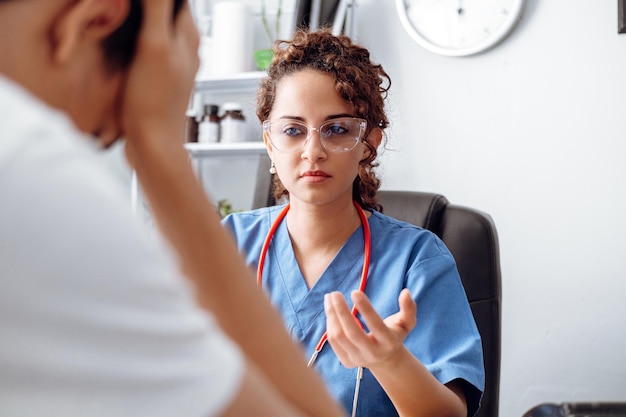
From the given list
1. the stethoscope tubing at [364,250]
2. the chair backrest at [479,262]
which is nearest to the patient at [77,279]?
the stethoscope tubing at [364,250]

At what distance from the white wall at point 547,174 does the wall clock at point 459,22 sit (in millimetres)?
45

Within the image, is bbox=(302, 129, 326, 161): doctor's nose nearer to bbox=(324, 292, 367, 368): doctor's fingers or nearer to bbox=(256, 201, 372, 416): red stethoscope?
bbox=(256, 201, 372, 416): red stethoscope

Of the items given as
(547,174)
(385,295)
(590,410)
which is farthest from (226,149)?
(590,410)

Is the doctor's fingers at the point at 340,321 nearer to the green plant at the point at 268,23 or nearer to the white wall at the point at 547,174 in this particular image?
the white wall at the point at 547,174

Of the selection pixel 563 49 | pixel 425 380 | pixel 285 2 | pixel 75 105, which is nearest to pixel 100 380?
pixel 75 105

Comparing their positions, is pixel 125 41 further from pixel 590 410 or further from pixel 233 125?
pixel 233 125

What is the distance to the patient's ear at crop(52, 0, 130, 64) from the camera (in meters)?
0.35

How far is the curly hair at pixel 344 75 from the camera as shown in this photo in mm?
1343

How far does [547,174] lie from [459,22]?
0.63m

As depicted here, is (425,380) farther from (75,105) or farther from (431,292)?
(75,105)

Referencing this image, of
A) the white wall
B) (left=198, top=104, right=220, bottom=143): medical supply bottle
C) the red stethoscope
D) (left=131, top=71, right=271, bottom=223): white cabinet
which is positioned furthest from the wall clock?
the red stethoscope

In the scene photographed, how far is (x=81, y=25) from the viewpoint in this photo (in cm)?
36

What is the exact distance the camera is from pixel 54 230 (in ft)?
0.89

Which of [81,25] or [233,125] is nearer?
[81,25]
